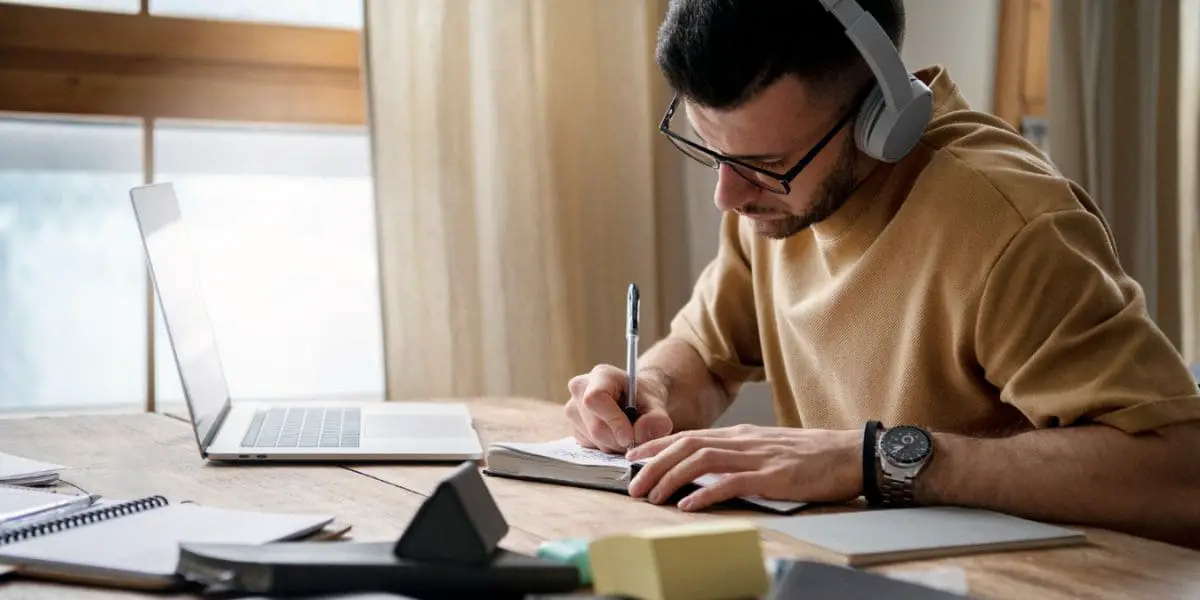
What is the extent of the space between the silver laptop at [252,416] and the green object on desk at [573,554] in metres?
0.57

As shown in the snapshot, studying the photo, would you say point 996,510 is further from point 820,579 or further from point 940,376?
point 820,579

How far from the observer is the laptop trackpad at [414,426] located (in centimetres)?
158

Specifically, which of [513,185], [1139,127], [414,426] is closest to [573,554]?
[414,426]

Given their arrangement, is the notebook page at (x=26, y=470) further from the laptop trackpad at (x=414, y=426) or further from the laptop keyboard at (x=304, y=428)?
the laptop trackpad at (x=414, y=426)

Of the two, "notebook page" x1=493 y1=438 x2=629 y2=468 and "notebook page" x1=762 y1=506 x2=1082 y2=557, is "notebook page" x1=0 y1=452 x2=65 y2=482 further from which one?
"notebook page" x1=762 y1=506 x2=1082 y2=557

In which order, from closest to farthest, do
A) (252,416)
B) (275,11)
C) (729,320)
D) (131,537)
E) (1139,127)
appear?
(131,537) → (252,416) → (729,320) → (275,11) → (1139,127)

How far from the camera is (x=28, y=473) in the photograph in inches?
50.0

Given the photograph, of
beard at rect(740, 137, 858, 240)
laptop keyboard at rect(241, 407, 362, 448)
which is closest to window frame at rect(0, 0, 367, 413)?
laptop keyboard at rect(241, 407, 362, 448)

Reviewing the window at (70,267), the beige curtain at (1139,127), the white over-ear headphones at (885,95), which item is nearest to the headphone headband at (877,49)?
the white over-ear headphones at (885,95)

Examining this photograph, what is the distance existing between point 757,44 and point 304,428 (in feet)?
→ 2.51

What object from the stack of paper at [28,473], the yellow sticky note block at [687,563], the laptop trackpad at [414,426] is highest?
the yellow sticky note block at [687,563]

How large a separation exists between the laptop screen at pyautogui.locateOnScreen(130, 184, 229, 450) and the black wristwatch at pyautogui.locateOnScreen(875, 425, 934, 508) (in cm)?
76

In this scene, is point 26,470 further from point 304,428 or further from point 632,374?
point 632,374

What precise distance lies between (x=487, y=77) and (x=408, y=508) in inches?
57.1
